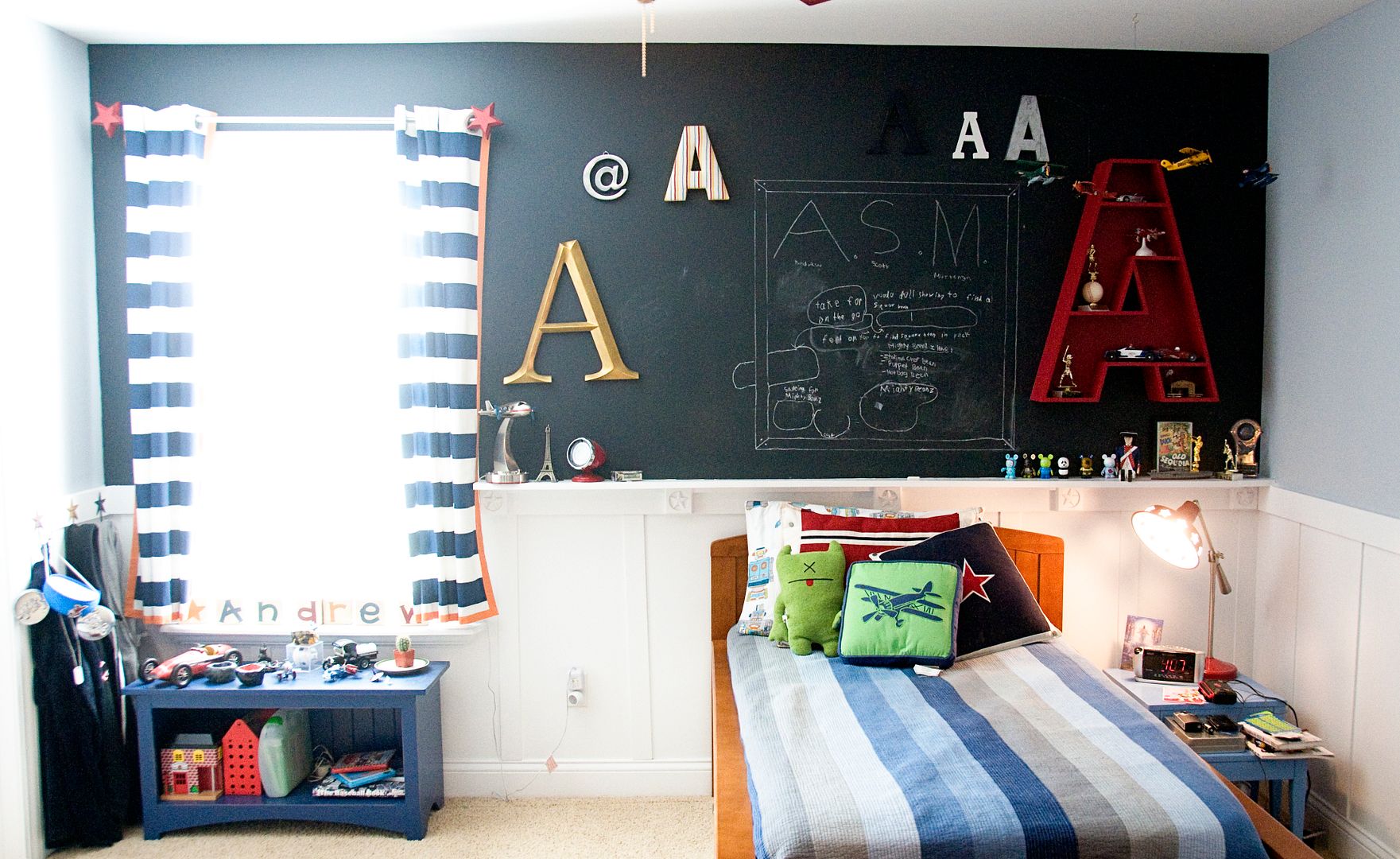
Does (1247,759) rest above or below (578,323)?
below

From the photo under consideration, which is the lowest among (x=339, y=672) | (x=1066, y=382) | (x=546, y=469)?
(x=339, y=672)

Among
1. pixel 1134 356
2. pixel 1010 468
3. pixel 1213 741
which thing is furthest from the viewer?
pixel 1010 468

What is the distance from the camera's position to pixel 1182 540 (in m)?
2.99

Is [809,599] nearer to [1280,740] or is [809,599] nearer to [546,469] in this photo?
[546,469]

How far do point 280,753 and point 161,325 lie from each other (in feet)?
5.05

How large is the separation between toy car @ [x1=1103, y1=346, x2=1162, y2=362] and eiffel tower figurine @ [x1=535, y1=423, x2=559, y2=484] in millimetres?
2040

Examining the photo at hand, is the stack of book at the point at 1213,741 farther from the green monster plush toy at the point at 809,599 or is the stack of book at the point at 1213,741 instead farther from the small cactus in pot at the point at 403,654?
the small cactus in pot at the point at 403,654

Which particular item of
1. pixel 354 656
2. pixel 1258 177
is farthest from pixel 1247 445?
pixel 354 656

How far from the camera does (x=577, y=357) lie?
131 inches

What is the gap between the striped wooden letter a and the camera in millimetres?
3238

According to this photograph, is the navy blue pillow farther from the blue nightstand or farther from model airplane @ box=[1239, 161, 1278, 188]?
model airplane @ box=[1239, 161, 1278, 188]

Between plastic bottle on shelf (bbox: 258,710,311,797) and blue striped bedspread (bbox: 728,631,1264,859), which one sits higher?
blue striped bedspread (bbox: 728,631,1264,859)

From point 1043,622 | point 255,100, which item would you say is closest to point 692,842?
point 1043,622

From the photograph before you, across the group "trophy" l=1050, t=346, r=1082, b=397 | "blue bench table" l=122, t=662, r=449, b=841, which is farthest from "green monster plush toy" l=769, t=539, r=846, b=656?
"blue bench table" l=122, t=662, r=449, b=841
